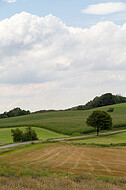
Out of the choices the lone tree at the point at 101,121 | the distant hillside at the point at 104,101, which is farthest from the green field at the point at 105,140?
the distant hillside at the point at 104,101

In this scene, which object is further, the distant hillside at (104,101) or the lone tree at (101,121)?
the distant hillside at (104,101)

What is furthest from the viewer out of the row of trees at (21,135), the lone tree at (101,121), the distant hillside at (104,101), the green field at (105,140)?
the distant hillside at (104,101)

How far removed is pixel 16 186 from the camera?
11797 mm

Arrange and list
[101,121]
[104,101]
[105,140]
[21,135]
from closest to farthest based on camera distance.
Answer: [105,140] → [21,135] → [101,121] → [104,101]

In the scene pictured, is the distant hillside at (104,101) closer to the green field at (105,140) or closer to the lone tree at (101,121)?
the lone tree at (101,121)

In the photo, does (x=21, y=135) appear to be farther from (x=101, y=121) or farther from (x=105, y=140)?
(x=101, y=121)

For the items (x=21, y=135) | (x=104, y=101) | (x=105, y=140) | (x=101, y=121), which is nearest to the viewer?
(x=105, y=140)

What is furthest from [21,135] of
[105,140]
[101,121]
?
[101,121]

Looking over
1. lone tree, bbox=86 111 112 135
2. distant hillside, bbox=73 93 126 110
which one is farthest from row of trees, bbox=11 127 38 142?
distant hillside, bbox=73 93 126 110

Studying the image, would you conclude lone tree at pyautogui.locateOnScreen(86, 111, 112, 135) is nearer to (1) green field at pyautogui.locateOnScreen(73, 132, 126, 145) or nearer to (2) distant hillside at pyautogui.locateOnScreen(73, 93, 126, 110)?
(1) green field at pyautogui.locateOnScreen(73, 132, 126, 145)

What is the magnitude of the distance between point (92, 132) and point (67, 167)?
56.3 meters

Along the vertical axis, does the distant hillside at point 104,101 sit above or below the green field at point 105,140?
above

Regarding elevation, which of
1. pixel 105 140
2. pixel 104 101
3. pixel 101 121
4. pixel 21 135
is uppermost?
pixel 104 101

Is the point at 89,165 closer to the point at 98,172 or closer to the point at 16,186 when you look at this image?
the point at 98,172
